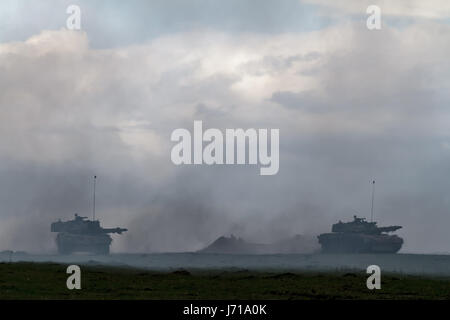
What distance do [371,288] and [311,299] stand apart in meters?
11.2

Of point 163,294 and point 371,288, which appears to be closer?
point 163,294

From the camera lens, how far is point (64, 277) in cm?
6738
